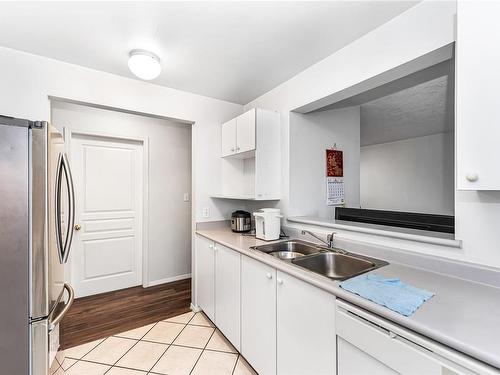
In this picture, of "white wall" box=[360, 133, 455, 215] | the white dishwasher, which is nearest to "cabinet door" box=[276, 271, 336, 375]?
the white dishwasher

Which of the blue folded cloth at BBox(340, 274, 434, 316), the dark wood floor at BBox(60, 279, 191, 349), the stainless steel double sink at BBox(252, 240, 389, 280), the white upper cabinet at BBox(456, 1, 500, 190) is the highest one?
the white upper cabinet at BBox(456, 1, 500, 190)

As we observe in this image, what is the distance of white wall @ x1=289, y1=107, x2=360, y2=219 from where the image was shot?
2309mm

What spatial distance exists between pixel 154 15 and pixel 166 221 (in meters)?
2.49

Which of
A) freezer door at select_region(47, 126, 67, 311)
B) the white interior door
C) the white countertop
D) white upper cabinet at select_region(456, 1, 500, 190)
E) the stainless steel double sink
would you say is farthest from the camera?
the white interior door

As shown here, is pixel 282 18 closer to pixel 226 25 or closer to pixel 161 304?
pixel 226 25

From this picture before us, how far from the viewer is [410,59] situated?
140 centimetres

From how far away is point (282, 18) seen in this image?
4.87 feet

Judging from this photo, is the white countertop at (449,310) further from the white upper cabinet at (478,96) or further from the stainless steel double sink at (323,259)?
the white upper cabinet at (478,96)

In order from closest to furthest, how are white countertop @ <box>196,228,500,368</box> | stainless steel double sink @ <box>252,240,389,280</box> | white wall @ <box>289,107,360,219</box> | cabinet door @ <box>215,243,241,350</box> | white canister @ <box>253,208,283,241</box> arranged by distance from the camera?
white countertop @ <box>196,228,500,368</box> < stainless steel double sink @ <box>252,240,389,280</box> < cabinet door @ <box>215,243,241,350</box> < white canister @ <box>253,208,283,241</box> < white wall @ <box>289,107,360,219</box>

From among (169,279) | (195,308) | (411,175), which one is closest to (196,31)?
(195,308)

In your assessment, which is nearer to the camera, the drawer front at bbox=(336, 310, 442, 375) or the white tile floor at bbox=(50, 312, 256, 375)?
the drawer front at bbox=(336, 310, 442, 375)

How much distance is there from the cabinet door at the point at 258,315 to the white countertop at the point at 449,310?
21 cm

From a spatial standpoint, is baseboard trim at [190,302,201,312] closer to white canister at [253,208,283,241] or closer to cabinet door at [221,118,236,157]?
white canister at [253,208,283,241]

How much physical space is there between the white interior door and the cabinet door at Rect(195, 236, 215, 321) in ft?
3.78
